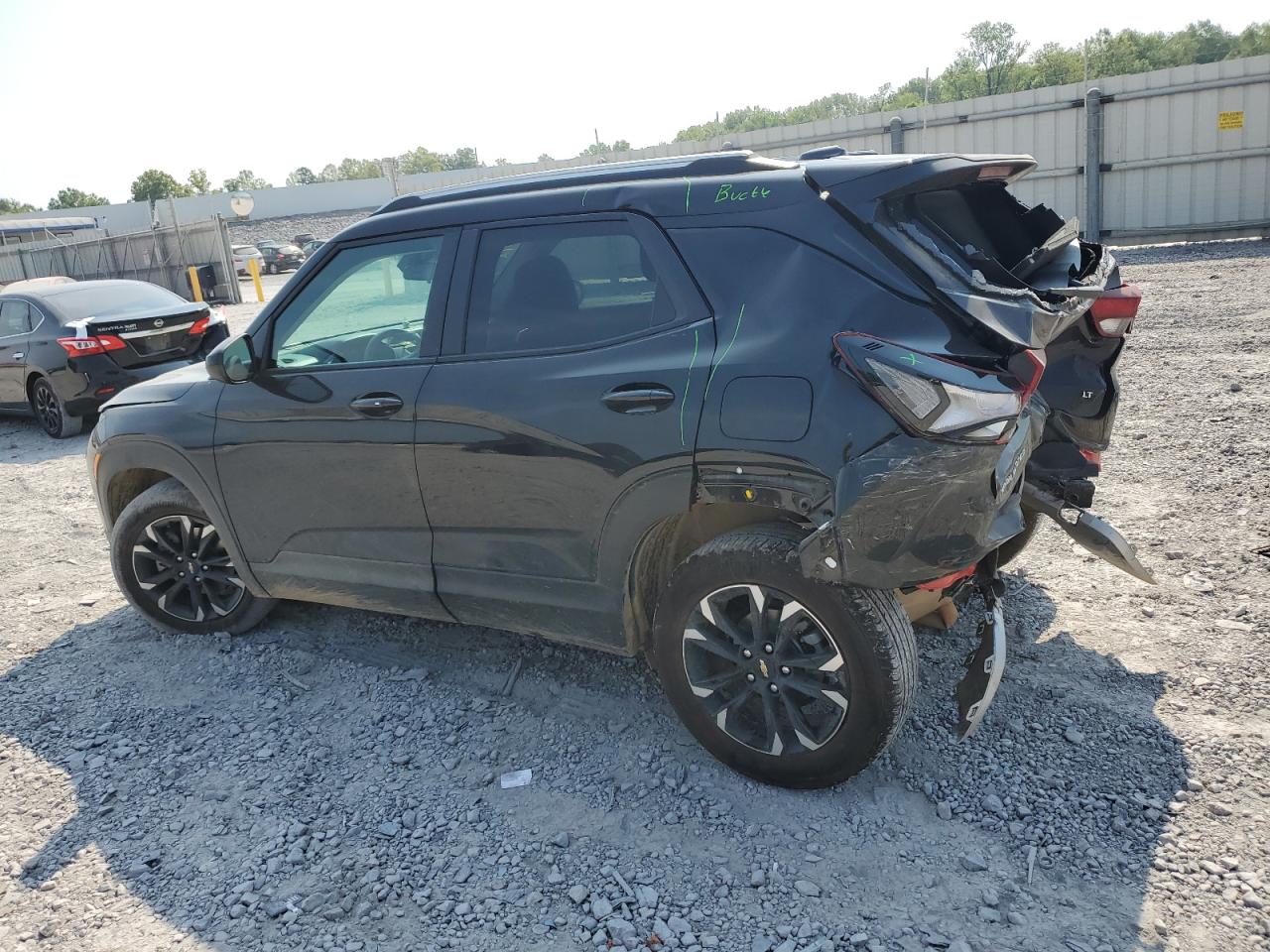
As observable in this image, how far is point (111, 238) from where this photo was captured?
25312 mm

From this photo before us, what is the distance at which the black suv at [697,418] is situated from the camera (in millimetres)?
2756

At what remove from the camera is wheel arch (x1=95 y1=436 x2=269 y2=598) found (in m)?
4.27

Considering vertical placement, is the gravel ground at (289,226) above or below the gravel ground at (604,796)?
above

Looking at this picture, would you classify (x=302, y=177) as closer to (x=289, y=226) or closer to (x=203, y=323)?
(x=289, y=226)

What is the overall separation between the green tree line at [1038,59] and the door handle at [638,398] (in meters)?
70.5

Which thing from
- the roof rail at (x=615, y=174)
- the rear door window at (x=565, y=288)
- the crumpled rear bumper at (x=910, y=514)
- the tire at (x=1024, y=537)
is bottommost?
the tire at (x=1024, y=537)

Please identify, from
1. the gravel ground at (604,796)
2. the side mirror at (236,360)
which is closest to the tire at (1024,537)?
the gravel ground at (604,796)

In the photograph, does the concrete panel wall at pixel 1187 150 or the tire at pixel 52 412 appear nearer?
the tire at pixel 52 412

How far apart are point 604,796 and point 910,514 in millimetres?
1452

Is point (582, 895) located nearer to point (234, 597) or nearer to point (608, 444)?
point (608, 444)

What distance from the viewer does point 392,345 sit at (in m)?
3.75

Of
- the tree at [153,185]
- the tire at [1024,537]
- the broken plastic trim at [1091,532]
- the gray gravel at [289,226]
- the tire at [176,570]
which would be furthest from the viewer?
the tree at [153,185]

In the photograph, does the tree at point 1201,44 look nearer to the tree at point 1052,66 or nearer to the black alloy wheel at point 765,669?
the tree at point 1052,66

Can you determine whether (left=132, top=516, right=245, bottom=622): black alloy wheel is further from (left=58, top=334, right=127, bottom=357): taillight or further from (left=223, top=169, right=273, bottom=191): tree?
→ (left=223, top=169, right=273, bottom=191): tree
